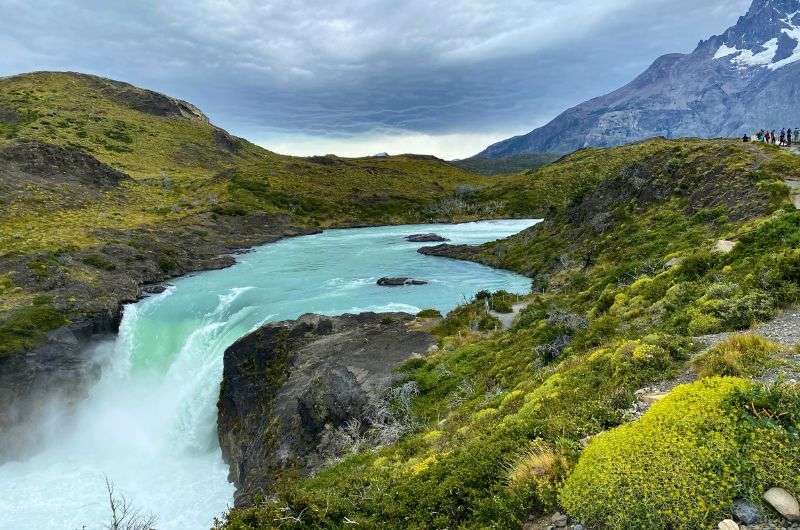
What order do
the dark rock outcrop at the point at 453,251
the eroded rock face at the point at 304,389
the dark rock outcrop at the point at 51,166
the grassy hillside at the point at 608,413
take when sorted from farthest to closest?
the dark rock outcrop at the point at 51,166 < the dark rock outcrop at the point at 453,251 < the eroded rock face at the point at 304,389 < the grassy hillside at the point at 608,413

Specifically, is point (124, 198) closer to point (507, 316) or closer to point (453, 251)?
point (453, 251)

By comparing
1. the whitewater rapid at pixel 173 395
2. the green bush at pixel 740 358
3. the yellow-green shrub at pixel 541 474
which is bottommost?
the whitewater rapid at pixel 173 395

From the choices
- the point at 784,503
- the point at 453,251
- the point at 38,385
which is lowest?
the point at 38,385

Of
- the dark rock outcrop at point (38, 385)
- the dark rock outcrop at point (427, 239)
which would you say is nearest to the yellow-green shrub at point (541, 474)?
the dark rock outcrop at point (38, 385)

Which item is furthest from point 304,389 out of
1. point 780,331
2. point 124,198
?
point 124,198

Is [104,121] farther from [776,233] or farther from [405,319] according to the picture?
[776,233]

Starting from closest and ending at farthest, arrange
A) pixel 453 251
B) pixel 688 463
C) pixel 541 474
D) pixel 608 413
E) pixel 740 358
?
pixel 688 463 < pixel 541 474 < pixel 608 413 < pixel 740 358 < pixel 453 251

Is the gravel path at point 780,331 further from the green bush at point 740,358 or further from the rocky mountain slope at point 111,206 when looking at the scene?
the rocky mountain slope at point 111,206
